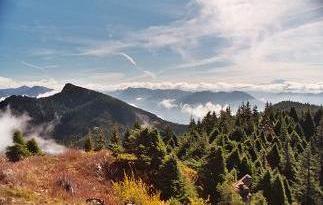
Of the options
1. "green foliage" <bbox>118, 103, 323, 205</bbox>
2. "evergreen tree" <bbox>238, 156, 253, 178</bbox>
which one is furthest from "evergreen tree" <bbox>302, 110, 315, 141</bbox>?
"evergreen tree" <bbox>238, 156, 253, 178</bbox>

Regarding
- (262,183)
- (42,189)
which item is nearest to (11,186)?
(42,189)

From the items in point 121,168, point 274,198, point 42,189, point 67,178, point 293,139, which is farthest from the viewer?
point 293,139

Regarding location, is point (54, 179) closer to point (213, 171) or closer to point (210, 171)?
point (210, 171)

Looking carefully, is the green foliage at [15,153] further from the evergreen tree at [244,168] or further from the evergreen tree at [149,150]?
the evergreen tree at [244,168]

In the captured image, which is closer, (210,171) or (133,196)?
(133,196)

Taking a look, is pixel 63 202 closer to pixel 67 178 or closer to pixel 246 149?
pixel 67 178

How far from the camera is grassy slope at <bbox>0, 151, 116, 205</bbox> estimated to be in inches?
839

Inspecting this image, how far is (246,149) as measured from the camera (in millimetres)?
72688

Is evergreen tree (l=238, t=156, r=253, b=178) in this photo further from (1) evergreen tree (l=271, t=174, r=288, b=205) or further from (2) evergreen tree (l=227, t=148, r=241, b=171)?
(1) evergreen tree (l=271, t=174, r=288, b=205)

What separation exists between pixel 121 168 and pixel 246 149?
42.7m

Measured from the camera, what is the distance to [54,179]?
26.8 metres

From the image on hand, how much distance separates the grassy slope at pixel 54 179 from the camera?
21312mm

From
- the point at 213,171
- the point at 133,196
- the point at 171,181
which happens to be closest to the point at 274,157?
the point at 213,171

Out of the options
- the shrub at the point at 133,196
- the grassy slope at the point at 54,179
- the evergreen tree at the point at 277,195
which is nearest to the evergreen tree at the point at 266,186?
the evergreen tree at the point at 277,195
